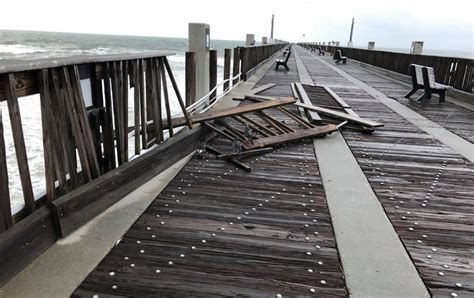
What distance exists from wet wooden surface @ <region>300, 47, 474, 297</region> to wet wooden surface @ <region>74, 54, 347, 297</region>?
656mm

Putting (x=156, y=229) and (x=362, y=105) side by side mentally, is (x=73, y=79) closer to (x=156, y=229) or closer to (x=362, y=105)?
(x=156, y=229)

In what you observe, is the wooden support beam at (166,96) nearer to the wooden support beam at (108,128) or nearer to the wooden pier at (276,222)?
the wooden pier at (276,222)

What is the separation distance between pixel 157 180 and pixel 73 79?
1417mm

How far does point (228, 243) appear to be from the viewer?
2.87 metres

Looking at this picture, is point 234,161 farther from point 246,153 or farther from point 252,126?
point 252,126

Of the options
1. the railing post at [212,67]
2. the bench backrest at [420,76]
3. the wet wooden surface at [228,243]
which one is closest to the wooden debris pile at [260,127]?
the wet wooden surface at [228,243]

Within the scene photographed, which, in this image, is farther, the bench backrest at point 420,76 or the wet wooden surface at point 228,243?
the bench backrest at point 420,76

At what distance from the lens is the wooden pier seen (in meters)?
2.46

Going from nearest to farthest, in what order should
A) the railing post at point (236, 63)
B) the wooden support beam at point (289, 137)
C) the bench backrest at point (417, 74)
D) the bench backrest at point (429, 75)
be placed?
the wooden support beam at point (289, 137) < the bench backrest at point (429, 75) < the bench backrest at point (417, 74) < the railing post at point (236, 63)

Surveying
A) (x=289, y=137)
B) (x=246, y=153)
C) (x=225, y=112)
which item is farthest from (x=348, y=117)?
(x=246, y=153)

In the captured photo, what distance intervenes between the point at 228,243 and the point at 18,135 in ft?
5.24

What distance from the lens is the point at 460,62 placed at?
11141 mm

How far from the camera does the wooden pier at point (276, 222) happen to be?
246cm

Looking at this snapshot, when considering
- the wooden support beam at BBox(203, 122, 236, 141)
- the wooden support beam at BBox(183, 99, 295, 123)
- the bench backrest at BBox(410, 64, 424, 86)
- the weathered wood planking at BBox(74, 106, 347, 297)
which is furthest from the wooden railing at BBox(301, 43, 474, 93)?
the weathered wood planking at BBox(74, 106, 347, 297)
